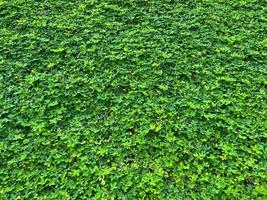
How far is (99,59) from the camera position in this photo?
10.3 ft

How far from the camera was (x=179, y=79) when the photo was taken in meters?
3.04

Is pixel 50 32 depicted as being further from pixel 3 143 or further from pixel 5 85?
pixel 3 143

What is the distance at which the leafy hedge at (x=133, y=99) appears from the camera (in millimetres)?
2533

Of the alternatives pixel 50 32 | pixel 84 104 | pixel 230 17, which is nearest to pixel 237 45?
pixel 230 17

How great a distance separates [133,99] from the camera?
288cm

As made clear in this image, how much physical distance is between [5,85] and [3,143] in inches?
24.2

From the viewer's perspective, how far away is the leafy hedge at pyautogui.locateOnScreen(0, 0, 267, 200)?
2.53m

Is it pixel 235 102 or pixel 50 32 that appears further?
pixel 50 32

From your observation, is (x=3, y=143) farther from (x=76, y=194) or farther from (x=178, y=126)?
(x=178, y=126)

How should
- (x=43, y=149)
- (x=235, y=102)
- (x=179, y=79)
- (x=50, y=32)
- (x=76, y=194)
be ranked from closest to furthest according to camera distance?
(x=76, y=194) → (x=43, y=149) → (x=235, y=102) → (x=179, y=79) → (x=50, y=32)

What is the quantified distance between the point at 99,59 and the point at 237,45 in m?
1.47

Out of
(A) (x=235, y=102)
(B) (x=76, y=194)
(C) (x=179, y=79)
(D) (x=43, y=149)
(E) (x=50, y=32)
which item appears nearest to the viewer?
(B) (x=76, y=194)

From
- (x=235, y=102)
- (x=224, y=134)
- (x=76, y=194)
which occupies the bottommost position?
(x=76, y=194)

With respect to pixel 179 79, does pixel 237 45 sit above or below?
above
